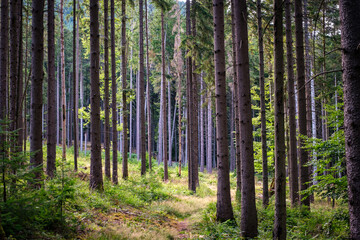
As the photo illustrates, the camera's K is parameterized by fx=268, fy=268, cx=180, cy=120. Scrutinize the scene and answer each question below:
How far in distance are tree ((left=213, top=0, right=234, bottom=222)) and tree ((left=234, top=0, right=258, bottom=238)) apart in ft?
3.49

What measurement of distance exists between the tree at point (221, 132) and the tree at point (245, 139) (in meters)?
1.07

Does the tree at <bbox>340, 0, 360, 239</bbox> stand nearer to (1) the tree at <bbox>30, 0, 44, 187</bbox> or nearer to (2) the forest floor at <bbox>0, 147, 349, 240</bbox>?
(2) the forest floor at <bbox>0, 147, 349, 240</bbox>

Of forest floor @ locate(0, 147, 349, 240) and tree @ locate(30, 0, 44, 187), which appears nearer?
forest floor @ locate(0, 147, 349, 240)

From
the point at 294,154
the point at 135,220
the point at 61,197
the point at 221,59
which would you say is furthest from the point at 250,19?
the point at 61,197

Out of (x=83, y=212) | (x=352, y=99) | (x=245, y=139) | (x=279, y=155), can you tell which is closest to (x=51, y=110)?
(x=83, y=212)

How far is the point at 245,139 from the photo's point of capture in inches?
279

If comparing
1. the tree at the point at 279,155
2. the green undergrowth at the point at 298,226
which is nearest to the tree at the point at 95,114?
the green undergrowth at the point at 298,226

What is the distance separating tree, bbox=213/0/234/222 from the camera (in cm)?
820

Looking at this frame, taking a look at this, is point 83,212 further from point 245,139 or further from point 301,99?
point 301,99

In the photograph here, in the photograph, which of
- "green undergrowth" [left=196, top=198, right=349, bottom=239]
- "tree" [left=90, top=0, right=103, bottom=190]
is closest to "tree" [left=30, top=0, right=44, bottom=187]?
"tree" [left=90, top=0, right=103, bottom=190]

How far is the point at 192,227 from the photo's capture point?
27.9 feet

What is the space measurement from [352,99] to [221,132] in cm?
495

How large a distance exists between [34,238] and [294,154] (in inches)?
336

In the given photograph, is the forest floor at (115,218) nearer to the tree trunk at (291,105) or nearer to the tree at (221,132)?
the tree at (221,132)
